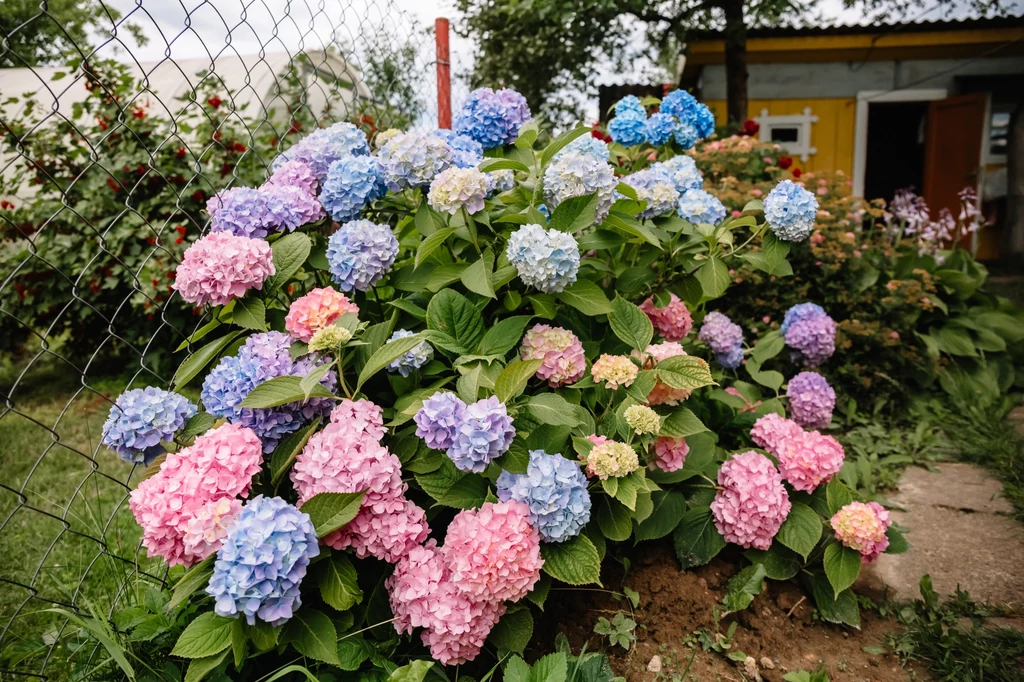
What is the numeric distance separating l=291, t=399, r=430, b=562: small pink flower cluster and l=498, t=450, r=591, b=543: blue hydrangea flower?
0.19 meters

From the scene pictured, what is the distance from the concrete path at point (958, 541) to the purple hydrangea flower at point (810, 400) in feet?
1.26

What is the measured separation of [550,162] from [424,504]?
0.82 m

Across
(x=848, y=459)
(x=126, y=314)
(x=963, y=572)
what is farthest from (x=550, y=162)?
(x=126, y=314)

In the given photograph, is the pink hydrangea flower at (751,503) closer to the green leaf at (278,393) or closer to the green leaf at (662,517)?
the green leaf at (662,517)

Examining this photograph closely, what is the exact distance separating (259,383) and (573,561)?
0.69m

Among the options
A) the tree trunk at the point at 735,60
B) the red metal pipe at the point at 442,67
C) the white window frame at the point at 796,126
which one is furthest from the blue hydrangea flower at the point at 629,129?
the white window frame at the point at 796,126

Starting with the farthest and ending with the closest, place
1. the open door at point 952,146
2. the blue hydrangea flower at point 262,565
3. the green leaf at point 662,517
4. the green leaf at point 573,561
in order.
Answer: the open door at point 952,146, the green leaf at point 662,517, the green leaf at point 573,561, the blue hydrangea flower at point 262,565

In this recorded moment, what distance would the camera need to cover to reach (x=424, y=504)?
1.47 metres

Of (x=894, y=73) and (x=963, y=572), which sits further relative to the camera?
(x=894, y=73)

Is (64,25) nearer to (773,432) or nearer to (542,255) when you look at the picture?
(542,255)

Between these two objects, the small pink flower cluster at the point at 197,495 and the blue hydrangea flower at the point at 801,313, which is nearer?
the small pink flower cluster at the point at 197,495

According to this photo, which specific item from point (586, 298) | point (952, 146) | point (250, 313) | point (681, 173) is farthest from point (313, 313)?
point (952, 146)

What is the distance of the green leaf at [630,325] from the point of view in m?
1.53

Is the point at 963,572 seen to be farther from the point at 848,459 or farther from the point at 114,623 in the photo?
the point at 114,623
